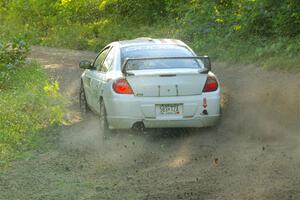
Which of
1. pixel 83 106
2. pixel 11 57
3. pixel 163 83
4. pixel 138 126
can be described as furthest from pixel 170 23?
pixel 163 83

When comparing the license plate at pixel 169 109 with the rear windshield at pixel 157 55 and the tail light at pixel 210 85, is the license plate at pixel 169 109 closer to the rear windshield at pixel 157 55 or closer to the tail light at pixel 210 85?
the tail light at pixel 210 85

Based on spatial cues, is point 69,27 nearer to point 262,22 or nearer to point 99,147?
point 262,22

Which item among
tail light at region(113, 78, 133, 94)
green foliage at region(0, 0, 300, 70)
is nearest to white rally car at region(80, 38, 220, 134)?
tail light at region(113, 78, 133, 94)

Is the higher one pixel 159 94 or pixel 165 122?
pixel 159 94

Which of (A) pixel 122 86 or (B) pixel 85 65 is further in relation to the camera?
(B) pixel 85 65

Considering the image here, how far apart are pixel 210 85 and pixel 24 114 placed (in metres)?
3.73

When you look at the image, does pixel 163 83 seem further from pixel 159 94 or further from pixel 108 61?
pixel 108 61

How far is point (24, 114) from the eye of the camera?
1255cm

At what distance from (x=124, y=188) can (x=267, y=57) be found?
10.9 m

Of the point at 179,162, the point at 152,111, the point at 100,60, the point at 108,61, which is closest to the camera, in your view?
the point at 179,162

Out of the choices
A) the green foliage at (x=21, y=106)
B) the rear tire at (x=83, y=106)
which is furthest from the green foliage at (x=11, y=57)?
the rear tire at (x=83, y=106)

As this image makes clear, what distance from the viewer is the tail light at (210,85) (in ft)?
35.2

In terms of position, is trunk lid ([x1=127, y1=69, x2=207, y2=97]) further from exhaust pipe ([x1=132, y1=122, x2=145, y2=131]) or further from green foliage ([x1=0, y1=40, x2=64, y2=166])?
green foliage ([x1=0, y1=40, x2=64, y2=166])

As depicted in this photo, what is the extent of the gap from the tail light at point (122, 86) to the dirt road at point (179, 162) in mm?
793
